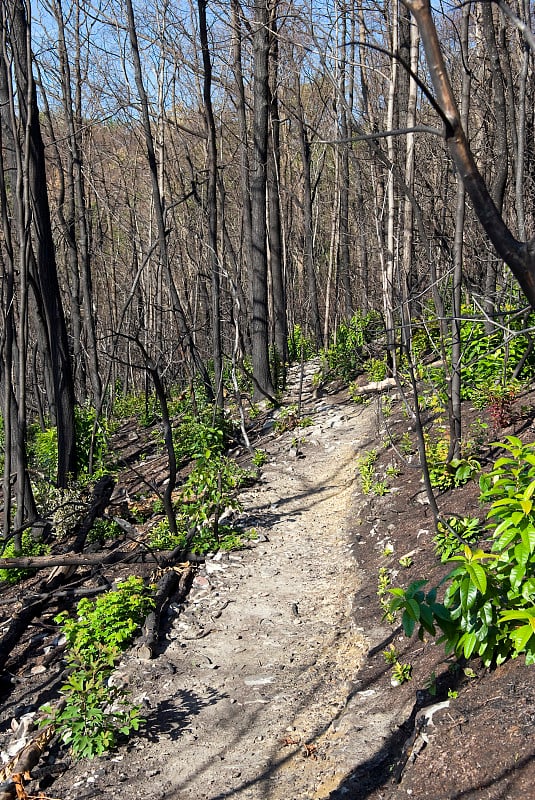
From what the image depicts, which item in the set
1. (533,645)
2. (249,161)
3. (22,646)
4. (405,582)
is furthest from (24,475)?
(249,161)

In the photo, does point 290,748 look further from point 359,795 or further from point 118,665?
point 118,665

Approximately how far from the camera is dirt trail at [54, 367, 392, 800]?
3.86 m

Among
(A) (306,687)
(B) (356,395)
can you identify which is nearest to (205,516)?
(A) (306,687)

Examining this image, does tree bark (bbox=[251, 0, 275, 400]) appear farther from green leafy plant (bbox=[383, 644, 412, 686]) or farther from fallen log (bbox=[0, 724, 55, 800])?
fallen log (bbox=[0, 724, 55, 800])

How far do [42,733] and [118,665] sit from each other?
0.80 meters

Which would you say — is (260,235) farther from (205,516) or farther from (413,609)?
(413,609)

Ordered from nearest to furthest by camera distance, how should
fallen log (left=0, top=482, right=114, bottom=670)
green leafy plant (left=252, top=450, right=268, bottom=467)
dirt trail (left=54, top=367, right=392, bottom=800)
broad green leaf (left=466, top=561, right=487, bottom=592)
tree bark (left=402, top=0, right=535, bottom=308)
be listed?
tree bark (left=402, top=0, right=535, bottom=308), broad green leaf (left=466, top=561, right=487, bottom=592), dirt trail (left=54, top=367, right=392, bottom=800), fallen log (left=0, top=482, right=114, bottom=670), green leafy plant (left=252, top=450, right=268, bottom=467)

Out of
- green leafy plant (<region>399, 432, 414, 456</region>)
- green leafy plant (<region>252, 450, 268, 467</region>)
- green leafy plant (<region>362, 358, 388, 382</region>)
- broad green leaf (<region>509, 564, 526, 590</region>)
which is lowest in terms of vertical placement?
green leafy plant (<region>252, 450, 268, 467</region>)

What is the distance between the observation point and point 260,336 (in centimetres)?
1190

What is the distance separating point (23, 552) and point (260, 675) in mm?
3864

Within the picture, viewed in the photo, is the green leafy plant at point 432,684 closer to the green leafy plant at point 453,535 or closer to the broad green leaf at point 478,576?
the broad green leaf at point 478,576

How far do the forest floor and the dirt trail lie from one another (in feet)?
0.04

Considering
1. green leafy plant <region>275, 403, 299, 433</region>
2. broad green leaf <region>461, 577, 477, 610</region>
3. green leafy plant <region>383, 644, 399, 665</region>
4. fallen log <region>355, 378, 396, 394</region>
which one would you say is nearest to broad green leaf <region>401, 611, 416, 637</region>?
broad green leaf <region>461, 577, 477, 610</region>

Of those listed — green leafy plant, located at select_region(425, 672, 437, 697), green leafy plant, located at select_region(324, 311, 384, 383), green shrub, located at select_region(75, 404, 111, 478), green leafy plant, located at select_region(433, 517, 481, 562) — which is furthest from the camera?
green leafy plant, located at select_region(324, 311, 384, 383)
